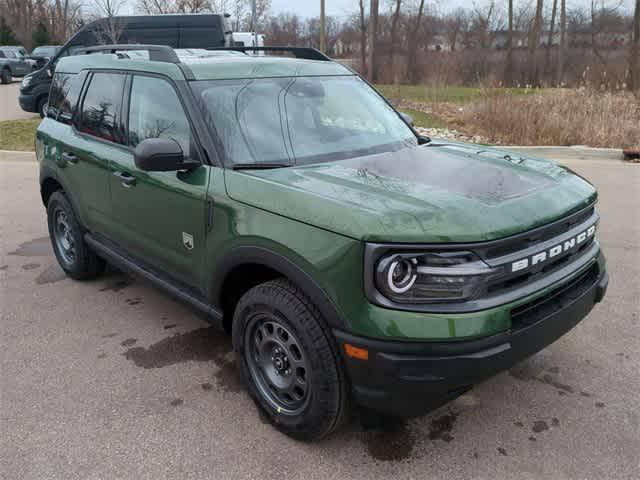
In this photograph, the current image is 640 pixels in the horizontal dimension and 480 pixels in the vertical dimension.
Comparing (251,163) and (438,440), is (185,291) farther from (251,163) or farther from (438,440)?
(438,440)

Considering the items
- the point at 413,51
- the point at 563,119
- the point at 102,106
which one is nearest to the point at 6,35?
the point at 413,51

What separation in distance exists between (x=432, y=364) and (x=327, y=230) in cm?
70

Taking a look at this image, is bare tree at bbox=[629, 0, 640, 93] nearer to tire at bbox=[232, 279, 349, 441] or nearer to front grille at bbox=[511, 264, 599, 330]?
front grille at bbox=[511, 264, 599, 330]

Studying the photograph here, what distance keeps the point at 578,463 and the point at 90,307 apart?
11.7 feet

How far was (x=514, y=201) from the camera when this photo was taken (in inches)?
100

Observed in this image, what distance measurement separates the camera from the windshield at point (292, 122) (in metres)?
3.11

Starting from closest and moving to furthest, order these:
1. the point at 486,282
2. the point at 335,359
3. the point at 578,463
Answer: the point at 486,282
the point at 335,359
the point at 578,463

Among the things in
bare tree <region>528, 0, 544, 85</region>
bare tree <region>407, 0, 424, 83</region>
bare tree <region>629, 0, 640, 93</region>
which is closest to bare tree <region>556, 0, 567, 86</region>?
bare tree <region>528, 0, 544, 85</region>

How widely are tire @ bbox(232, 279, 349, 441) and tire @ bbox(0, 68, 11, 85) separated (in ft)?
102

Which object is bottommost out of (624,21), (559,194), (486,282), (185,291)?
(185,291)

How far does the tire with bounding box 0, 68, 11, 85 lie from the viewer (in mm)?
28309

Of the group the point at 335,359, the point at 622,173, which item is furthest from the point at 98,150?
the point at 622,173

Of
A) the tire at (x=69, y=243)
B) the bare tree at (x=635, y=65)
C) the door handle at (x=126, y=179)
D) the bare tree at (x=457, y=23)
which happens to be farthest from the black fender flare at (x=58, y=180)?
the bare tree at (x=457, y=23)

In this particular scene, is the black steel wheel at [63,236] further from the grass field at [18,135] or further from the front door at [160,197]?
the grass field at [18,135]
